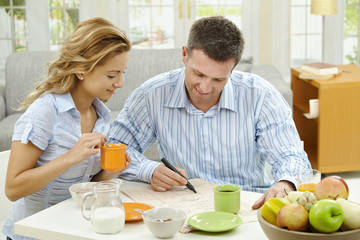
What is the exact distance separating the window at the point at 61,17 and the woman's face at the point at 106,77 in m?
3.60

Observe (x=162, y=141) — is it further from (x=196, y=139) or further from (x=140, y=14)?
(x=140, y=14)

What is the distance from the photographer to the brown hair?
1.98 meters

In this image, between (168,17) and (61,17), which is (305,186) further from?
(61,17)

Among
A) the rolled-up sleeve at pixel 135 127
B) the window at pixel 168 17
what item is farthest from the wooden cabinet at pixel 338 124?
the rolled-up sleeve at pixel 135 127

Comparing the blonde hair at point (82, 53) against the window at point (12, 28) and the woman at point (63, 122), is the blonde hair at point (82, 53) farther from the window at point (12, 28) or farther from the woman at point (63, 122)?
the window at point (12, 28)

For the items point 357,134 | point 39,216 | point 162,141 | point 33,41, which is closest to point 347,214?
point 39,216

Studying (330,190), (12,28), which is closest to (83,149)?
(330,190)

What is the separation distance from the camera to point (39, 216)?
1.63m

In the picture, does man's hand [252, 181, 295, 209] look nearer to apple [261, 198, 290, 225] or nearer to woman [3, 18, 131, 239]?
apple [261, 198, 290, 225]

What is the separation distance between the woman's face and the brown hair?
10.7 inches

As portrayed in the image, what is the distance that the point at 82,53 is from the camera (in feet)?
6.13

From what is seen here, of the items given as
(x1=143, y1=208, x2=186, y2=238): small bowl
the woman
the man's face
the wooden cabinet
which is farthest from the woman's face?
the wooden cabinet

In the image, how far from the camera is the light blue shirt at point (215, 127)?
84.5 inches

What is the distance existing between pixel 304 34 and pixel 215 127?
137 inches
